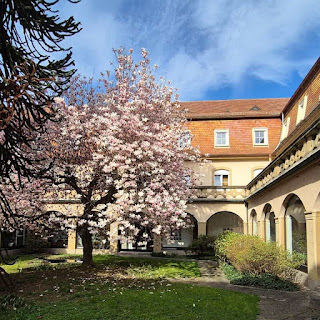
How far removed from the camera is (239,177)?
81.9 feet

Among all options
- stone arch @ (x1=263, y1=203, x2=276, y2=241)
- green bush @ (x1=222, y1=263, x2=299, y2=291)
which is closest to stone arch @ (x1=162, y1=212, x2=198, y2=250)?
stone arch @ (x1=263, y1=203, x2=276, y2=241)

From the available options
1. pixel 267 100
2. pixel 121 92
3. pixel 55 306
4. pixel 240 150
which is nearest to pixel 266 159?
pixel 240 150

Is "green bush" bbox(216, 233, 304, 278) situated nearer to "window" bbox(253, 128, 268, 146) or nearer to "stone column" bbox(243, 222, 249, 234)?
"stone column" bbox(243, 222, 249, 234)

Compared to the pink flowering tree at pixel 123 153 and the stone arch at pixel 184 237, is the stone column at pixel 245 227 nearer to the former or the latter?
the stone arch at pixel 184 237

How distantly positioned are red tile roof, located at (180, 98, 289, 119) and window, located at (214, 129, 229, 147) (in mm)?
1096

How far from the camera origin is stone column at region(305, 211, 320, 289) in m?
10.1

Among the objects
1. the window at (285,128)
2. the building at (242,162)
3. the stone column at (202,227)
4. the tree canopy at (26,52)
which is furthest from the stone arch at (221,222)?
the tree canopy at (26,52)

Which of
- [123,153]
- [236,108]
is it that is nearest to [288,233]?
[123,153]

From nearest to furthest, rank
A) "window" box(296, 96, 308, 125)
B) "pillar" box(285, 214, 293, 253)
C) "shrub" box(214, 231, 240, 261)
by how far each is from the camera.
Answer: "pillar" box(285, 214, 293, 253) < "shrub" box(214, 231, 240, 261) < "window" box(296, 96, 308, 125)

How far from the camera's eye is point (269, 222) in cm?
1670

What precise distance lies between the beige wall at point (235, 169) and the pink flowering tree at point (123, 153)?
9633 millimetres

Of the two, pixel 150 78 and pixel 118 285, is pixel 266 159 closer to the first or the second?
pixel 150 78

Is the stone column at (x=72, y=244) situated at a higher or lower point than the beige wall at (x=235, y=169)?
lower

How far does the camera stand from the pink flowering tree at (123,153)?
478 inches
